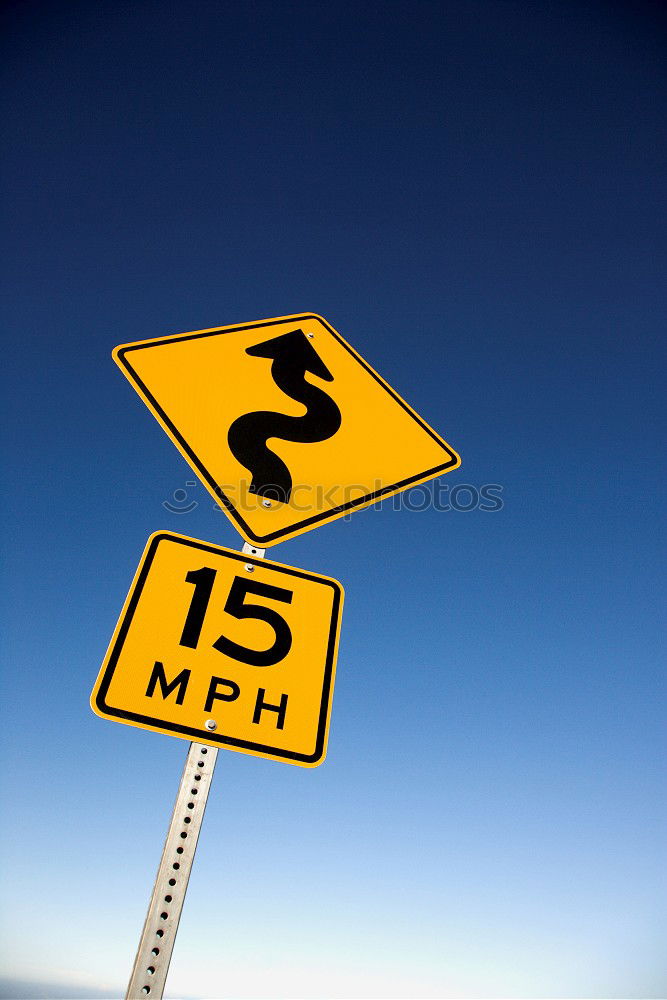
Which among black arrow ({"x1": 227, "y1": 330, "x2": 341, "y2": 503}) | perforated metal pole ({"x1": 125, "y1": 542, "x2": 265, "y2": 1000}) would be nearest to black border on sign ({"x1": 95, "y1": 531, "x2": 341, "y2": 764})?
perforated metal pole ({"x1": 125, "y1": 542, "x2": 265, "y2": 1000})

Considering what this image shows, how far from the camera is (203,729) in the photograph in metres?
1.22

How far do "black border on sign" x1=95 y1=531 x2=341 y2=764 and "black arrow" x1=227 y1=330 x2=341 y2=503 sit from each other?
0.78 feet

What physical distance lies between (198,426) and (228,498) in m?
0.31

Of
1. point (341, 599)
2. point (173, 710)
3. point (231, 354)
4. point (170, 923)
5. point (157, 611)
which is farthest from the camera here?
point (231, 354)

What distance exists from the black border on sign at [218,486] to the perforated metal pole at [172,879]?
60 cm

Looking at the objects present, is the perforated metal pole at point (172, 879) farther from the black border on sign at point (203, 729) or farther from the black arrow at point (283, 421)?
the black arrow at point (283, 421)

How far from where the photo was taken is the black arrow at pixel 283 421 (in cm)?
167

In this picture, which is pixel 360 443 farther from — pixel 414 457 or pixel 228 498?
pixel 228 498

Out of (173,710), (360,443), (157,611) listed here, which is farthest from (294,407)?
(173,710)

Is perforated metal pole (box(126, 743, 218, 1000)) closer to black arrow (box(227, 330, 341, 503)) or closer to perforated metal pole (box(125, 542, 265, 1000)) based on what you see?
perforated metal pole (box(125, 542, 265, 1000))

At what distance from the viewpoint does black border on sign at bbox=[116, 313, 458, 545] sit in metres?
1.58

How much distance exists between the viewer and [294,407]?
6.28ft

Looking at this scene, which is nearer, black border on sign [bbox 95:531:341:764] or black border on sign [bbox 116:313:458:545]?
black border on sign [bbox 95:531:341:764]

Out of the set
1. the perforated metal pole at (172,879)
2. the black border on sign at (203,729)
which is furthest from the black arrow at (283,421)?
the perforated metal pole at (172,879)
